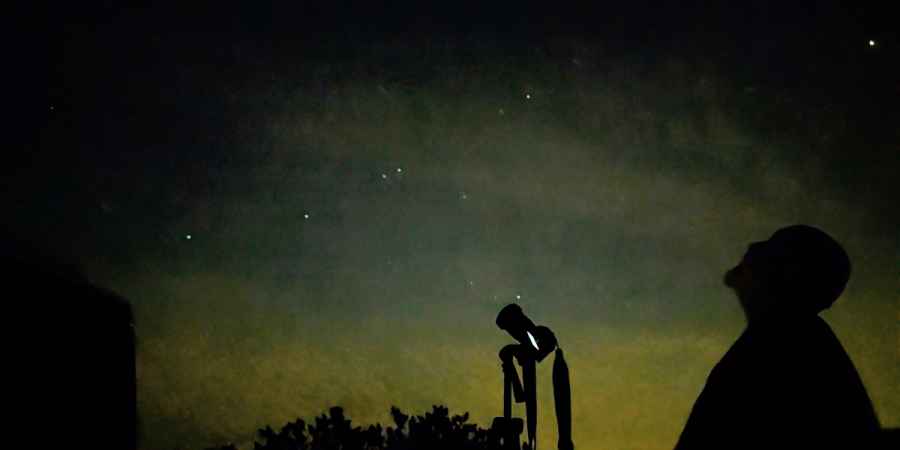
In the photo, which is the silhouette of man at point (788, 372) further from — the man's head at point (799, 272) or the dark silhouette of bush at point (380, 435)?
the dark silhouette of bush at point (380, 435)

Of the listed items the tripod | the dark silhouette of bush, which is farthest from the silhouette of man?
the dark silhouette of bush

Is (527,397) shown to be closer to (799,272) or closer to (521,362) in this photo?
(521,362)

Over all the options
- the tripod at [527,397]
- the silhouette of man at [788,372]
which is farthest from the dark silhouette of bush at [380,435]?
the silhouette of man at [788,372]

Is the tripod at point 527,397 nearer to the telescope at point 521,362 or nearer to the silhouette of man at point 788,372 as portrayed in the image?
the telescope at point 521,362

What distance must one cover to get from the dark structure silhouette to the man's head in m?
6.51

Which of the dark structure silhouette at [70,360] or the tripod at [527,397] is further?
the dark structure silhouette at [70,360]

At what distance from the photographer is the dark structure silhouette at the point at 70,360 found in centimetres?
714

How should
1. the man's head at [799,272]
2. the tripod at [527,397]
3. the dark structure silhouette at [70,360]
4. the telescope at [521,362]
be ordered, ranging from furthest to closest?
the dark structure silhouette at [70,360] → the telescope at [521,362] → the tripod at [527,397] → the man's head at [799,272]

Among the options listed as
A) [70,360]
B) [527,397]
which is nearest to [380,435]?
[527,397]

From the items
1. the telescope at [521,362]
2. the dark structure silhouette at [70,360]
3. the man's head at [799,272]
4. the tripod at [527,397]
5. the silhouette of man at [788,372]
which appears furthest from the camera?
the dark structure silhouette at [70,360]

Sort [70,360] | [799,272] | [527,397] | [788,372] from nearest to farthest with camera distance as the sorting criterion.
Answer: [788,372]
[799,272]
[527,397]
[70,360]

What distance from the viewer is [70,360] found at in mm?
7641

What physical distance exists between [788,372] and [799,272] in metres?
0.46

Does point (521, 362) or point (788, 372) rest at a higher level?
point (521, 362)
